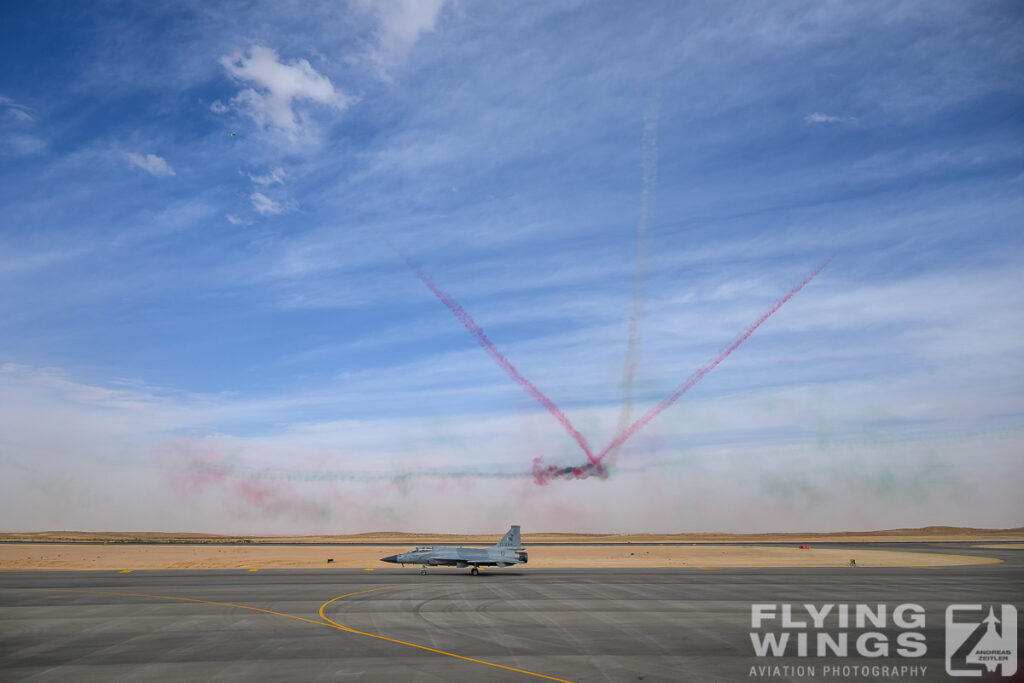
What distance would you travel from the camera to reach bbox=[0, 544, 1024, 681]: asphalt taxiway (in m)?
20.5

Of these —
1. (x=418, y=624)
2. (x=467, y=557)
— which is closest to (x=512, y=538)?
(x=467, y=557)

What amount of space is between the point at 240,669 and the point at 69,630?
43.5 feet

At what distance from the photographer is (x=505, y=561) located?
58188mm

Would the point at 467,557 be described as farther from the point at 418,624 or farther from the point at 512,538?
the point at 418,624

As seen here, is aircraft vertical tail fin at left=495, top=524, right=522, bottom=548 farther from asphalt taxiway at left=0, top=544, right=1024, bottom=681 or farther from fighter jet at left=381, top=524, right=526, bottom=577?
asphalt taxiway at left=0, top=544, right=1024, bottom=681

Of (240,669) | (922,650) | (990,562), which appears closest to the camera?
(240,669)

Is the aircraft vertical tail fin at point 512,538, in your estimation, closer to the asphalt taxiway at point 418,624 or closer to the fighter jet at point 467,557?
the fighter jet at point 467,557

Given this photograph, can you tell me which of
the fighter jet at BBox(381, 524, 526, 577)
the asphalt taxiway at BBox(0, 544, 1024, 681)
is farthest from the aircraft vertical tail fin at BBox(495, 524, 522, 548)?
the asphalt taxiway at BBox(0, 544, 1024, 681)

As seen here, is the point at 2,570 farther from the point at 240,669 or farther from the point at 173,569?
the point at 240,669

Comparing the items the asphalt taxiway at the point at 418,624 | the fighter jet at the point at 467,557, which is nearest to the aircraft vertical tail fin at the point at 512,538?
the fighter jet at the point at 467,557

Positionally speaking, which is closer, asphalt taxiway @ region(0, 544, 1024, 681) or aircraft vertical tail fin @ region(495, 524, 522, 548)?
asphalt taxiway @ region(0, 544, 1024, 681)

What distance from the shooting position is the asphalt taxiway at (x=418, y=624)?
67.2 feet

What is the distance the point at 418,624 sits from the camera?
94.1 feet

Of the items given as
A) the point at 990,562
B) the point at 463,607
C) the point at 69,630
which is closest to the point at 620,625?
the point at 463,607
